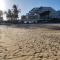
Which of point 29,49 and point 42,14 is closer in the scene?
point 29,49

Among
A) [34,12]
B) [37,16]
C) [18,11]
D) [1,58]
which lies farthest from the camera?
[34,12]

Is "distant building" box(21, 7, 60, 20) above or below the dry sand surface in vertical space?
above

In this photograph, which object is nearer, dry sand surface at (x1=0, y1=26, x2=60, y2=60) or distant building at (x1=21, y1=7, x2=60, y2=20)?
dry sand surface at (x1=0, y1=26, x2=60, y2=60)

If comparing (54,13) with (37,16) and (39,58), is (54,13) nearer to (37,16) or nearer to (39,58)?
(37,16)

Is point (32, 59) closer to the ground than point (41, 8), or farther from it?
closer to the ground

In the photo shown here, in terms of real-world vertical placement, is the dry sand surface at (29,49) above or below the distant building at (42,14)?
below

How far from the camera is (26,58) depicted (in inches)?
216

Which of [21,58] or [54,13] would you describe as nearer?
[21,58]

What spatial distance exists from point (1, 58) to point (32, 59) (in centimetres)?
118

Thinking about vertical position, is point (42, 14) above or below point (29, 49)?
above

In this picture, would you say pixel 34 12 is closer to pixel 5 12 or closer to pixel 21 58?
pixel 5 12

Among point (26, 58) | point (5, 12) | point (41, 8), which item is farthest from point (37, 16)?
point (26, 58)

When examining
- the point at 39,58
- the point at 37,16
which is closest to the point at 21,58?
the point at 39,58

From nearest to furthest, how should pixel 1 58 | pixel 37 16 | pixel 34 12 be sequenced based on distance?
pixel 1 58, pixel 37 16, pixel 34 12
